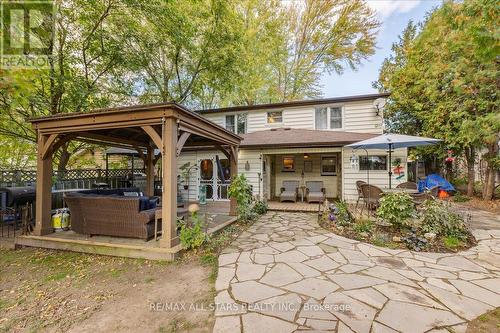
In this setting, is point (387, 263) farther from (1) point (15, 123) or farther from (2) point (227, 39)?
(1) point (15, 123)

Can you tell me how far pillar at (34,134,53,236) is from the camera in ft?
16.8

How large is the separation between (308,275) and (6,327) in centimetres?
384

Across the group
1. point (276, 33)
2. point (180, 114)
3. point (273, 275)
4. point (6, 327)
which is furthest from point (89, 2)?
point (276, 33)

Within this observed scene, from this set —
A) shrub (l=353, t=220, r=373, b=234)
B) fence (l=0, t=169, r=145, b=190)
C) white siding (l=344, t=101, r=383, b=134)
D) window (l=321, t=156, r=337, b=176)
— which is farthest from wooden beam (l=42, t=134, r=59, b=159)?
window (l=321, t=156, r=337, b=176)

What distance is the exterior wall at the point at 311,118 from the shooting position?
9891 mm

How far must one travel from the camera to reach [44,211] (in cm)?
516

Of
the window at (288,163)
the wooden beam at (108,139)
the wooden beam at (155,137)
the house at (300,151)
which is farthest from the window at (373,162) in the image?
the wooden beam at (108,139)

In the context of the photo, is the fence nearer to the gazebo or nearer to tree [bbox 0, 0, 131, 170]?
tree [bbox 0, 0, 131, 170]

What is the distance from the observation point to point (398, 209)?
205 inches

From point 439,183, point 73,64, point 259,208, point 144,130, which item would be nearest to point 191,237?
point 144,130

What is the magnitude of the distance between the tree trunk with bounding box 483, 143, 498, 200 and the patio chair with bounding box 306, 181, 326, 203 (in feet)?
22.3

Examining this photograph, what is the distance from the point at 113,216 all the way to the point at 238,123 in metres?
8.33

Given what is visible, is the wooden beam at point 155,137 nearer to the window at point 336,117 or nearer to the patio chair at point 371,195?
the patio chair at point 371,195

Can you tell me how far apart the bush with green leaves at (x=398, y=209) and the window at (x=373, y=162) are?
428cm
